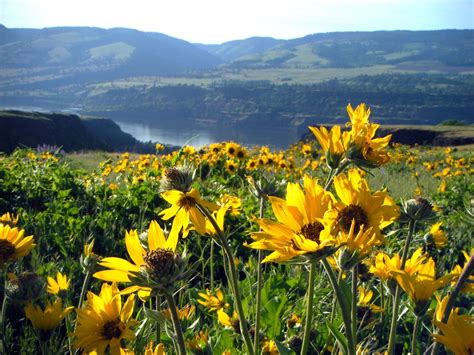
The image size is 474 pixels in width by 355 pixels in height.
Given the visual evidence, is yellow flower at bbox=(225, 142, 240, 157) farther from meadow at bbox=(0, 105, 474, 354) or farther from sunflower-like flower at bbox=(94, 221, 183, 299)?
sunflower-like flower at bbox=(94, 221, 183, 299)

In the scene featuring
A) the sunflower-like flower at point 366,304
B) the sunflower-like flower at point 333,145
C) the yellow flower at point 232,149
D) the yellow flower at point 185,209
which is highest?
the sunflower-like flower at point 333,145

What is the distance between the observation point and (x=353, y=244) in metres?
0.83

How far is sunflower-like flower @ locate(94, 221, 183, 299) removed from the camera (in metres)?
0.86

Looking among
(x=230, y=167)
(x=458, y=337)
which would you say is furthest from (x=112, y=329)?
(x=230, y=167)

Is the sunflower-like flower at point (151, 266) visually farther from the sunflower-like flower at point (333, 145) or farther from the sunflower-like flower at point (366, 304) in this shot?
the sunflower-like flower at point (366, 304)

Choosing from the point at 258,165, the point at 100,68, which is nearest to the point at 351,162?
the point at 258,165

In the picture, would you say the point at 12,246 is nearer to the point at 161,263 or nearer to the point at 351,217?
the point at 161,263

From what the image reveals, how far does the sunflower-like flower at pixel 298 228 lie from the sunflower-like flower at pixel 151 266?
0.49 ft

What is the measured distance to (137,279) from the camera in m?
0.85

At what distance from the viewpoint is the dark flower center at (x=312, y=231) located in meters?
0.89

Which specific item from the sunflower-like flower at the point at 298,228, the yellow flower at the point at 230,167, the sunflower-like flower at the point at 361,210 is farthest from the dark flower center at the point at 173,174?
the yellow flower at the point at 230,167

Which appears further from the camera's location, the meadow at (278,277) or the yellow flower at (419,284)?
the yellow flower at (419,284)

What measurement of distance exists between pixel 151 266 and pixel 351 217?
0.39 m

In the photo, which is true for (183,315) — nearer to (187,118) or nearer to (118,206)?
(118,206)
